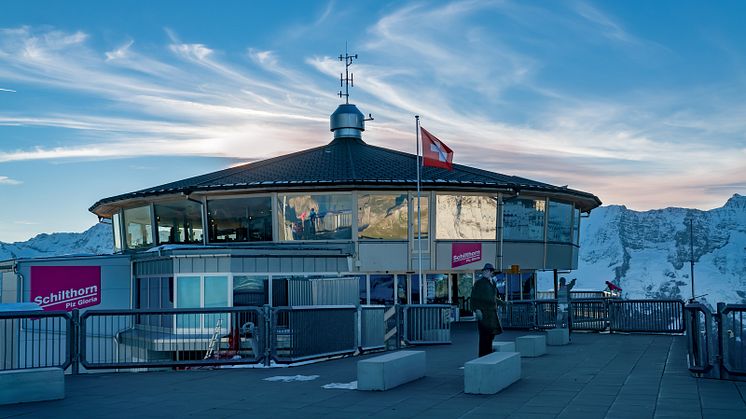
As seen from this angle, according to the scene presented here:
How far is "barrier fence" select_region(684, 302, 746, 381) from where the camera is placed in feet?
47.1

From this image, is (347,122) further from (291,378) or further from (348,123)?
(291,378)

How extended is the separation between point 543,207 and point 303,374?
2928 cm

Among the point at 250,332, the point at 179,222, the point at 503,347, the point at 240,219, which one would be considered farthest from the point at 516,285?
the point at 503,347

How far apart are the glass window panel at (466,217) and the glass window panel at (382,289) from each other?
116 inches

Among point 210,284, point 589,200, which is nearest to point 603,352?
point 210,284

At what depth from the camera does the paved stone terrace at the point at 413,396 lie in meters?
11.6

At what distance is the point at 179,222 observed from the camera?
42281mm

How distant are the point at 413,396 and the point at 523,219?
30707mm

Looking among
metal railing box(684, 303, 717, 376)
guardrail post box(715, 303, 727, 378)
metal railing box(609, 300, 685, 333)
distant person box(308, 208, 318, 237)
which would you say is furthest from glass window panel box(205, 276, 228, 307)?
guardrail post box(715, 303, 727, 378)

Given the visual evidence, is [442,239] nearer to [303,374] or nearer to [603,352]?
[603,352]

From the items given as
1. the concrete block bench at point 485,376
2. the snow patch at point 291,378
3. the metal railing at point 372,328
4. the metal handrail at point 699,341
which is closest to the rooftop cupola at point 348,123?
the metal railing at point 372,328

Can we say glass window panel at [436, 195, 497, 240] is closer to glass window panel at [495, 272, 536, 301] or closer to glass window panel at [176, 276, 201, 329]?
glass window panel at [495, 272, 536, 301]

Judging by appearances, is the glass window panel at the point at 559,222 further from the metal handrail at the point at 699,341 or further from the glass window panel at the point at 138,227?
the metal handrail at the point at 699,341

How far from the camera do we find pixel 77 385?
49.6ft
